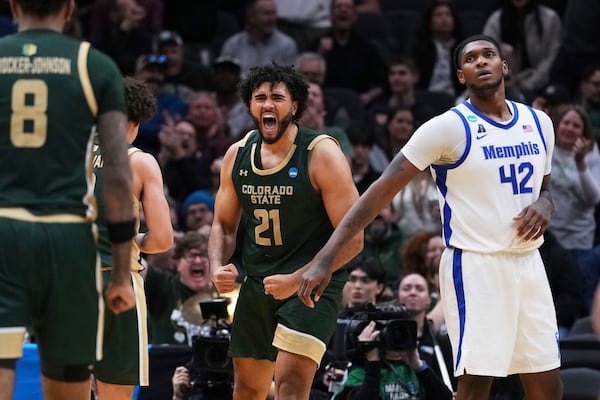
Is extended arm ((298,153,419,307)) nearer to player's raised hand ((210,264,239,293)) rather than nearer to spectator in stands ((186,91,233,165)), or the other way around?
player's raised hand ((210,264,239,293))

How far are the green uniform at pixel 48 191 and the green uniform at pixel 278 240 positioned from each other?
6.85 feet

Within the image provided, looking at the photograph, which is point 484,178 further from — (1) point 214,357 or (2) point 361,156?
(2) point 361,156

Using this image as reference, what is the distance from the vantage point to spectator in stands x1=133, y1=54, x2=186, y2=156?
13766mm

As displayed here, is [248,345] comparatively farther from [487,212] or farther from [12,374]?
[12,374]

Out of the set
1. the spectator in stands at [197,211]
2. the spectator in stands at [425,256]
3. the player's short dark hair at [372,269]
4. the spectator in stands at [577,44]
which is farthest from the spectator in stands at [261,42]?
the player's short dark hair at [372,269]

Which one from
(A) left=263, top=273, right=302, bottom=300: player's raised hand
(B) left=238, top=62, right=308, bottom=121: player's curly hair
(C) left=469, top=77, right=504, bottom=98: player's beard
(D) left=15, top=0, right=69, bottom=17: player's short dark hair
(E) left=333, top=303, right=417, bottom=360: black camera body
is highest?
(D) left=15, top=0, right=69, bottom=17: player's short dark hair

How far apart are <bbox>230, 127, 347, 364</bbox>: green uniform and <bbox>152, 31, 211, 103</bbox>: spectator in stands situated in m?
7.24

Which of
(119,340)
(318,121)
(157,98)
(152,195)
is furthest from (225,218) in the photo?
(157,98)

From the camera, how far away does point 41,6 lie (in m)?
5.38

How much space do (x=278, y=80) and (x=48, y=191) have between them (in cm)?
252

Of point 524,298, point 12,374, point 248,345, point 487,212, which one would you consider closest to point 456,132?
point 487,212

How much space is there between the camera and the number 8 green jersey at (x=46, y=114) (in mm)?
5266

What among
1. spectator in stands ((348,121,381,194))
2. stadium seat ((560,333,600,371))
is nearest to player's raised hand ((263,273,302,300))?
stadium seat ((560,333,600,371))

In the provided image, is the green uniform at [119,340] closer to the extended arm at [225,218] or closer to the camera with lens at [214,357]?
the extended arm at [225,218]
